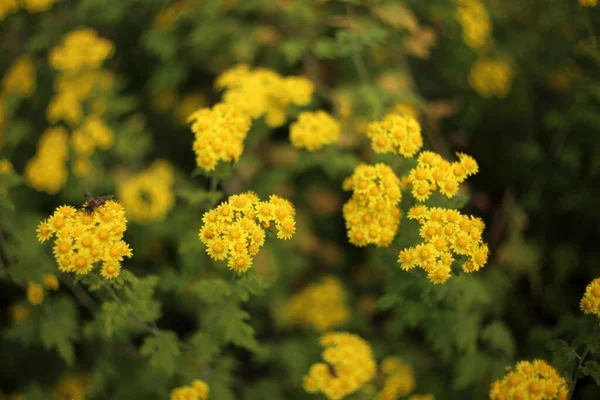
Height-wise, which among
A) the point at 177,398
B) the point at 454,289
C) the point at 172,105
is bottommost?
the point at 177,398

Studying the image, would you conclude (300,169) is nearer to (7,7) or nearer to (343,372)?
(343,372)

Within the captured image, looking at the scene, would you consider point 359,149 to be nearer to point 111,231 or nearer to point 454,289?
point 454,289

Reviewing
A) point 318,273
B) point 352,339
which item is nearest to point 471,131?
point 318,273

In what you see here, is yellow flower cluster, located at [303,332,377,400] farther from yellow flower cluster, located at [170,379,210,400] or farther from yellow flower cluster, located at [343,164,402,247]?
yellow flower cluster, located at [343,164,402,247]

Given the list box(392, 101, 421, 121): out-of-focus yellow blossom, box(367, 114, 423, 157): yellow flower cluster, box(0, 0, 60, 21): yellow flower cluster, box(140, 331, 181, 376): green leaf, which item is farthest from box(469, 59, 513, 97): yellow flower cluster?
box(0, 0, 60, 21): yellow flower cluster

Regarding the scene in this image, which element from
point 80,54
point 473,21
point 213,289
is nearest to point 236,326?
point 213,289

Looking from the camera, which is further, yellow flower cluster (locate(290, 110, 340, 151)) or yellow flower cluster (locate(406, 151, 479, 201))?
yellow flower cluster (locate(290, 110, 340, 151))
